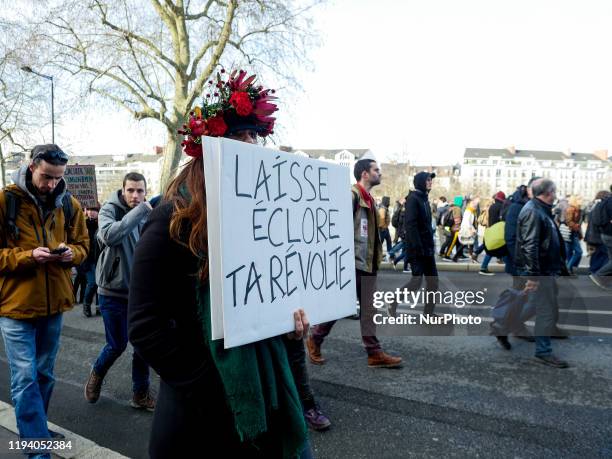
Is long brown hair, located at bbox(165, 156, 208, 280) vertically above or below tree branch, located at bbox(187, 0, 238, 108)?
below

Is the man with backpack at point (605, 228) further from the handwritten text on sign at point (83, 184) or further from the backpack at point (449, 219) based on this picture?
the handwritten text on sign at point (83, 184)

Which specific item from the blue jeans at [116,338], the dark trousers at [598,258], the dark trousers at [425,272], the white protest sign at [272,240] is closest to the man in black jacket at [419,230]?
the dark trousers at [425,272]

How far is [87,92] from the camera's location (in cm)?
1792

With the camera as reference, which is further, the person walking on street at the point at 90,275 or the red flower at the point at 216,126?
the person walking on street at the point at 90,275

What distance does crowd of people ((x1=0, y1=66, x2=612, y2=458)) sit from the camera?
1.40m

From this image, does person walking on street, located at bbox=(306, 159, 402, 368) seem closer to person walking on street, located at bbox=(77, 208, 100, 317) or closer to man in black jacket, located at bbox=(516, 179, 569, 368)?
man in black jacket, located at bbox=(516, 179, 569, 368)

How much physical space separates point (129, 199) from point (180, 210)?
2564 mm

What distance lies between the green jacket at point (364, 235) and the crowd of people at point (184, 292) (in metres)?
0.01

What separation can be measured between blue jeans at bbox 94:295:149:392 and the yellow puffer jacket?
546 mm

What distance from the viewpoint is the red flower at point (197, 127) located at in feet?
5.08

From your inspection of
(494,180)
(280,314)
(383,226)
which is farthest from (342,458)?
(494,180)

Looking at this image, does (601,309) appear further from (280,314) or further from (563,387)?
(280,314)

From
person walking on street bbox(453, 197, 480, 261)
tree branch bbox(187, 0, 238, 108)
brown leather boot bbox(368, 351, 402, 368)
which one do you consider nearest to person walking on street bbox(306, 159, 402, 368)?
brown leather boot bbox(368, 351, 402, 368)

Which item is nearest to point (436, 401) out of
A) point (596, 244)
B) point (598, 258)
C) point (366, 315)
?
point (366, 315)
